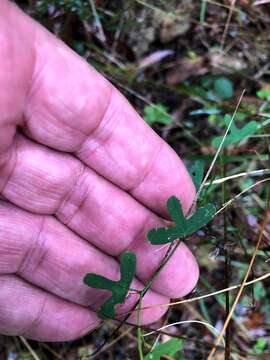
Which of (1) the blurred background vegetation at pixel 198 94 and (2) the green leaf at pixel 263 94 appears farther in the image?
(2) the green leaf at pixel 263 94

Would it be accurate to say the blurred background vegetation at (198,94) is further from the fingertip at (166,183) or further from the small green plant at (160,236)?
the small green plant at (160,236)

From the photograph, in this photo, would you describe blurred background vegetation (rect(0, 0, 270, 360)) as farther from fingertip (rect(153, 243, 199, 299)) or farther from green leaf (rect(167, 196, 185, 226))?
green leaf (rect(167, 196, 185, 226))

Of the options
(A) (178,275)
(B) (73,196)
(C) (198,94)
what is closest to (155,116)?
(C) (198,94)

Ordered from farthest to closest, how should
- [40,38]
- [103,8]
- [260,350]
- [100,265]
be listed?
[103,8] < [260,350] < [100,265] < [40,38]

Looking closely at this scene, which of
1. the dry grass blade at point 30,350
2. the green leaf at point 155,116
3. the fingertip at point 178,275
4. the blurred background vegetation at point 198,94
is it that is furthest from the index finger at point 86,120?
the dry grass blade at point 30,350

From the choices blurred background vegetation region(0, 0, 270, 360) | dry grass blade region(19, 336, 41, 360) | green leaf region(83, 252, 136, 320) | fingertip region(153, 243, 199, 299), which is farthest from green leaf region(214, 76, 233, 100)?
dry grass blade region(19, 336, 41, 360)

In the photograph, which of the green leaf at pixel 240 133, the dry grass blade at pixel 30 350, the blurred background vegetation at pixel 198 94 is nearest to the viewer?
the green leaf at pixel 240 133

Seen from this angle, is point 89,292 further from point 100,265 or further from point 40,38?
point 40,38

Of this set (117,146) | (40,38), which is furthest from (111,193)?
(40,38)
